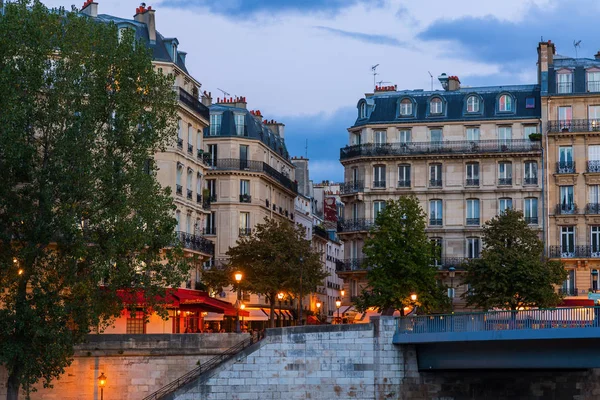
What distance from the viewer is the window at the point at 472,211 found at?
76.5 m

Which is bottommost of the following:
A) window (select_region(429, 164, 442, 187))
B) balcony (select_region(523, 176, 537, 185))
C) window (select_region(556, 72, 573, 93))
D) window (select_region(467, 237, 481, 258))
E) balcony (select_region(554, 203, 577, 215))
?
window (select_region(467, 237, 481, 258))

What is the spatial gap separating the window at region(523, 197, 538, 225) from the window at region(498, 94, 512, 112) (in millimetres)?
5574

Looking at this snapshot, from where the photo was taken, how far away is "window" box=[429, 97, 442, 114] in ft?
258

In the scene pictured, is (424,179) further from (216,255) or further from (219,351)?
(219,351)

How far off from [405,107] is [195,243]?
56.5 ft

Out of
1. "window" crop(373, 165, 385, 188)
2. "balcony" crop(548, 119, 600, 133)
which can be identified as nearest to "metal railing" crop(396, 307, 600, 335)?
"window" crop(373, 165, 385, 188)

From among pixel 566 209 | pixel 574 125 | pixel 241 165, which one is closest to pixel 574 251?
pixel 566 209

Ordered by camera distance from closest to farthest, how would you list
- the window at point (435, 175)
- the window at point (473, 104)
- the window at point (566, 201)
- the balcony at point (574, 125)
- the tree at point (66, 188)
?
Result: the tree at point (66, 188) < the window at point (566, 201) < the balcony at point (574, 125) < the window at point (435, 175) < the window at point (473, 104)

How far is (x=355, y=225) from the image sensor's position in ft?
258

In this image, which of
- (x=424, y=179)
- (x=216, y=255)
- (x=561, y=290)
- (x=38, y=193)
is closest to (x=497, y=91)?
(x=424, y=179)

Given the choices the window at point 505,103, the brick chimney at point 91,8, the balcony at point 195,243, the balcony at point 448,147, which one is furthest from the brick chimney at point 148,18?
the window at point 505,103

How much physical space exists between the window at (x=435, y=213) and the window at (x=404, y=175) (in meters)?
1.81

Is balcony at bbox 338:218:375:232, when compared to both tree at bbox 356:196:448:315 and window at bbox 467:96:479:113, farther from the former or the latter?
window at bbox 467:96:479:113

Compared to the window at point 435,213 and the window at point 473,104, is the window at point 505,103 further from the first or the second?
the window at point 435,213
